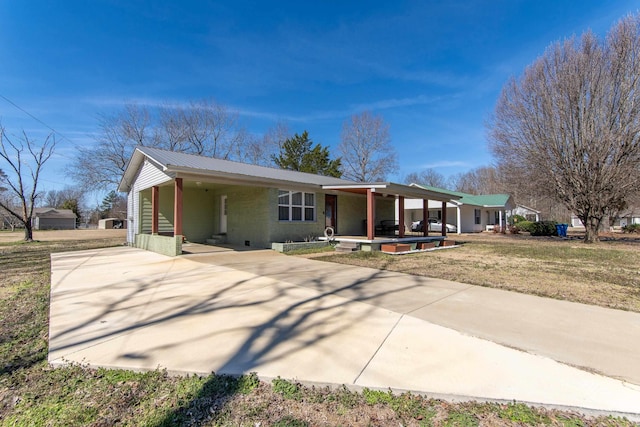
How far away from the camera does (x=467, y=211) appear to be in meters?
29.1

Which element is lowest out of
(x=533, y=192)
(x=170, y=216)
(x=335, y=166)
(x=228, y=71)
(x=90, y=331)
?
(x=90, y=331)

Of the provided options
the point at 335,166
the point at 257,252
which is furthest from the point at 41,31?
the point at 335,166

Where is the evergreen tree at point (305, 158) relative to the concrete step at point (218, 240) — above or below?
above

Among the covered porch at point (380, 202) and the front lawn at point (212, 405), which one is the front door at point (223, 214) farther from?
the front lawn at point (212, 405)

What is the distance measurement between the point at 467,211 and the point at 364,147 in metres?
13.2

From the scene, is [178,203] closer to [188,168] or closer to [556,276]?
[188,168]

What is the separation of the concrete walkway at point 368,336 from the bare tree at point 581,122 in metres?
17.1

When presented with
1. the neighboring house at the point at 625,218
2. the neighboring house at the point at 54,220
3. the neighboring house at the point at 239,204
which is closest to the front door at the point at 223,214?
the neighboring house at the point at 239,204

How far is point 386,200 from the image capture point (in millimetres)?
19578

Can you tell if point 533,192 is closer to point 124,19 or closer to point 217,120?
point 124,19

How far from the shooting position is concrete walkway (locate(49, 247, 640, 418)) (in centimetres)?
259

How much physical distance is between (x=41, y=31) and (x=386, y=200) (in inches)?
712

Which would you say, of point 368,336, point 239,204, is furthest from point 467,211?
point 368,336

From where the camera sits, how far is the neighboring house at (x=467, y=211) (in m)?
27.9
